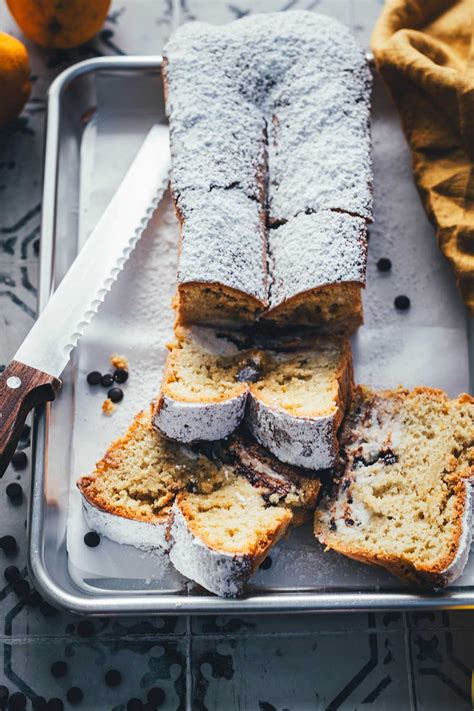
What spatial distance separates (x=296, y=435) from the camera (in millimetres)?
2725

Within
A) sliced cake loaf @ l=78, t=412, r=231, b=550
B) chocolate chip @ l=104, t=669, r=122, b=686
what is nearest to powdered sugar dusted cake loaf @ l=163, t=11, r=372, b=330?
sliced cake loaf @ l=78, t=412, r=231, b=550

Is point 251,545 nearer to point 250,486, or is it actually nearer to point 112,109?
point 250,486

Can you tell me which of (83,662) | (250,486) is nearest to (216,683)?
(83,662)

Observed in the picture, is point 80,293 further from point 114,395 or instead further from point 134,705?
point 134,705

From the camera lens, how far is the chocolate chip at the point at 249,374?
2.89 metres

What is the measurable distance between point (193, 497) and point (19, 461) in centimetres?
69

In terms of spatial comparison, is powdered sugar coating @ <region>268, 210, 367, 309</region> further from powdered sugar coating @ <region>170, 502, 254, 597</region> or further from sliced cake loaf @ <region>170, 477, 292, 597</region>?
powdered sugar coating @ <region>170, 502, 254, 597</region>

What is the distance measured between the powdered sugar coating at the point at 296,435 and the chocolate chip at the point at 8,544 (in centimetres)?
92

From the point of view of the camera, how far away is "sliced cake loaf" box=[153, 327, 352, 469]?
8.98 ft

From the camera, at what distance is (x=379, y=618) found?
3.00m

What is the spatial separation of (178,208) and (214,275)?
278 mm

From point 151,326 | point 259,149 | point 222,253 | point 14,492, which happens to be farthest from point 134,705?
point 259,149

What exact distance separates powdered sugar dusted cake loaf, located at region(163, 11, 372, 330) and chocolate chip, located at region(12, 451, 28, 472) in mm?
749

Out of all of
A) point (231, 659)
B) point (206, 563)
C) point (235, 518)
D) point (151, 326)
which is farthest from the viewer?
point (151, 326)
